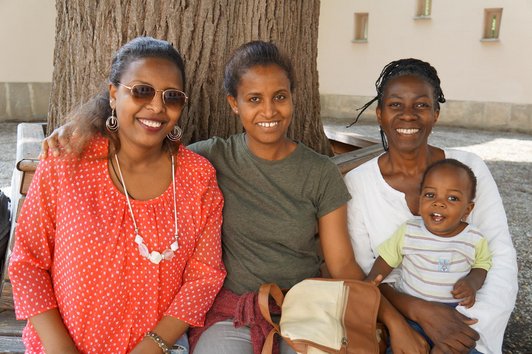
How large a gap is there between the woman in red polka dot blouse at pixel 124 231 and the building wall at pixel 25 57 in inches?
375

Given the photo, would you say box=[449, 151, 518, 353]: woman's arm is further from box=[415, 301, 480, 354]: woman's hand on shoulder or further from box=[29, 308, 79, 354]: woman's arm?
box=[29, 308, 79, 354]: woman's arm

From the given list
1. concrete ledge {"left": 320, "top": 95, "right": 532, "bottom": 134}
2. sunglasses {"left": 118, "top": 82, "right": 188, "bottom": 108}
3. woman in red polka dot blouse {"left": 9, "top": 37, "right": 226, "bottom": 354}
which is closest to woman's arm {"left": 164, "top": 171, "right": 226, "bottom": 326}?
woman in red polka dot blouse {"left": 9, "top": 37, "right": 226, "bottom": 354}

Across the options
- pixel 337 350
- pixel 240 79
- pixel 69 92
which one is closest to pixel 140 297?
pixel 337 350

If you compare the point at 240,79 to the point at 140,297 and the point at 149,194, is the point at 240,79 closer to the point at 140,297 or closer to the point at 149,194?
the point at 149,194

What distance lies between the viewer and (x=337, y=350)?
2.07 m

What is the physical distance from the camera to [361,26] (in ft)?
45.9

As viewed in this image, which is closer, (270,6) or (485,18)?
(270,6)

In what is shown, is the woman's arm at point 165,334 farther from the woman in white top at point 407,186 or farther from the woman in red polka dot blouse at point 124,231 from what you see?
the woman in white top at point 407,186

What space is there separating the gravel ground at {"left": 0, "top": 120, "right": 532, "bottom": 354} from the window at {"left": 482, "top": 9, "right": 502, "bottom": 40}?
239 cm

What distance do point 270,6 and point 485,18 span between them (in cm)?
1078

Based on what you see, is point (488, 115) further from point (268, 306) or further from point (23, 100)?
point (268, 306)

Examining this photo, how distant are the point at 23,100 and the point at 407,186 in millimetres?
10202

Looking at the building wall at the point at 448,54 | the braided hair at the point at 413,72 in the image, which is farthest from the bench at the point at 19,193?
the building wall at the point at 448,54

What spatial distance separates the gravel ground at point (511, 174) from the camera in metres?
3.45
